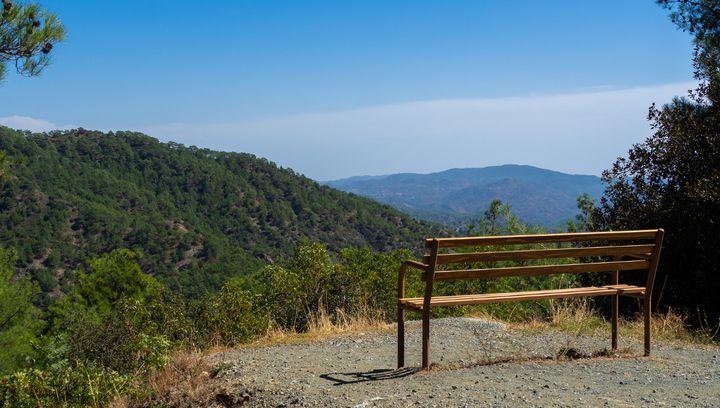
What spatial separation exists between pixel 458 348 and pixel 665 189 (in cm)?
527

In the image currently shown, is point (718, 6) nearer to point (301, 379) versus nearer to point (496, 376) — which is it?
point (496, 376)

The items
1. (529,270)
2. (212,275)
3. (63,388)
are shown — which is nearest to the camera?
(529,270)

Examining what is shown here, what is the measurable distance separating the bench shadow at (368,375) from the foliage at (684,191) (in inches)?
183

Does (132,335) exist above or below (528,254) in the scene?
below

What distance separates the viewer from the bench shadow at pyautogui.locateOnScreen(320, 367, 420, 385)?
192 inches

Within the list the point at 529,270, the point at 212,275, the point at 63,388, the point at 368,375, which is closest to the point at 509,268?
the point at 529,270

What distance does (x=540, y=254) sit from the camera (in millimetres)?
5211

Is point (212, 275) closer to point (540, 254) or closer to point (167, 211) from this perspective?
point (167, 211)

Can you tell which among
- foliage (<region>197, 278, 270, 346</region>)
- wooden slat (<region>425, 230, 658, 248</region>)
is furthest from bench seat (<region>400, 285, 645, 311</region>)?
foliage (<region>197, 278, 270, 346</region>)

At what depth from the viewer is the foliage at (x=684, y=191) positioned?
348 inches

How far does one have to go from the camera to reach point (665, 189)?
9.81 meters

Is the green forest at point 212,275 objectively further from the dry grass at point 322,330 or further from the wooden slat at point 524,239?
the wooden slat at point 524,239

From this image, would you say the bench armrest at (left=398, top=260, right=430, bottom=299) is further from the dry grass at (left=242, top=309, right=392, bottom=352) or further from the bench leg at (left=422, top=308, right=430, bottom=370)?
the dry grass at (left=242, top=309, right=392, bottom=352)

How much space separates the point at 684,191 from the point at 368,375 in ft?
20.8
